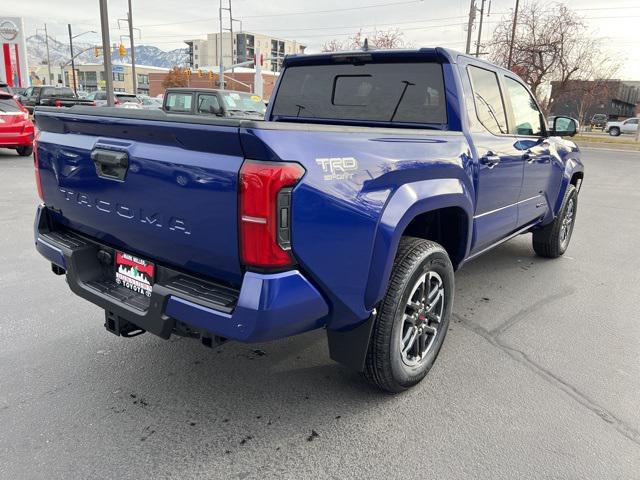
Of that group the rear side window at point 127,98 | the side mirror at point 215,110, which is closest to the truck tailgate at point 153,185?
the side mirror at point 215,110

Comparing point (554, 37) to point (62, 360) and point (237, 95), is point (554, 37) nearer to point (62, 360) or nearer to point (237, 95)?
point (237, 95)

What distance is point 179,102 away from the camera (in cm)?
1344

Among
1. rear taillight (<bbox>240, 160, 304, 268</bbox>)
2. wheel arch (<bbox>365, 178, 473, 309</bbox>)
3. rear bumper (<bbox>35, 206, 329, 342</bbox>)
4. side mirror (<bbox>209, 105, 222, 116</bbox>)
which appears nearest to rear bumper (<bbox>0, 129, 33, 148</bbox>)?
side mirror (<bbox>209, 105, 222, 116</bbox>)

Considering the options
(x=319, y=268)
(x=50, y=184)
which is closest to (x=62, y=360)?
(x=50, y=184)

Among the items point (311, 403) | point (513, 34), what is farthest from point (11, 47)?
point (311, 403)

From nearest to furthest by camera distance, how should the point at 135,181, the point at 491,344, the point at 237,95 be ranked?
1. the point at 135,181
2. the point at 491,344
3. the point at 237,95

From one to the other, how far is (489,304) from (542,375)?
123 centimetres

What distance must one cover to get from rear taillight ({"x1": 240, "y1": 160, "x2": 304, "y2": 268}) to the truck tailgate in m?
0.06

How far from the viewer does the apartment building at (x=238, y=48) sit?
125250 mm

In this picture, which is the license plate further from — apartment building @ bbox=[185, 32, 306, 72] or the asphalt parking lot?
apartment building @ bbox=[185, 32, 306, 72]

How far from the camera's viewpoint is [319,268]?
214 centimetres

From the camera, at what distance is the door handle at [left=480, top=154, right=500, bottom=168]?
3410mm

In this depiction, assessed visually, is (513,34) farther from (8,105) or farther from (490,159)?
(490,159)

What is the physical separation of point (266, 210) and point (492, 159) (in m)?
2.19
